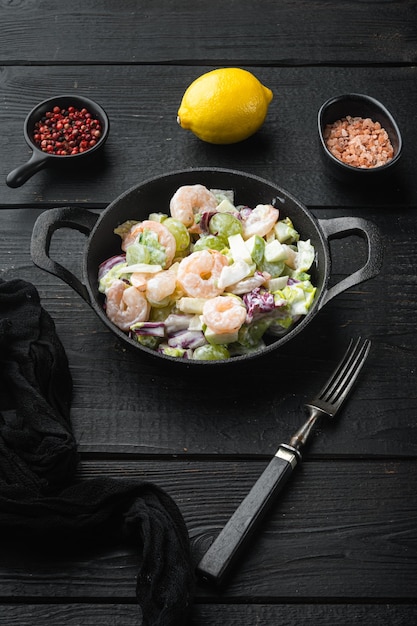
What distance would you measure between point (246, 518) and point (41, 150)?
0.81m

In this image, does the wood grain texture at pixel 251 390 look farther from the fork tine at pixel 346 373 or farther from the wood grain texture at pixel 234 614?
the wood grain texture at pixel 234 614

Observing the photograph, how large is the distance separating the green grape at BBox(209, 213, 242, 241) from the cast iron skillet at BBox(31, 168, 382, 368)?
0.09m

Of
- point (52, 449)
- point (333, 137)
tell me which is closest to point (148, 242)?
point (52, 449)

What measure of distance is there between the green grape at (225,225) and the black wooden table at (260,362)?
22 centimetres

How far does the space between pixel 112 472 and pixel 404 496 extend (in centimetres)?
45

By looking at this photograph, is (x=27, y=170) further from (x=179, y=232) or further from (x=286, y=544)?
(x=286, y=544)

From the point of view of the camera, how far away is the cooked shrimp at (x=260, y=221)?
1.33m

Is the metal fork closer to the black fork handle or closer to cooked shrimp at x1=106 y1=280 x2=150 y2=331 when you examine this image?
the black fork handle

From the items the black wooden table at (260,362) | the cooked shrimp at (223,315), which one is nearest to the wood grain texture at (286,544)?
the black wooden table at (260,362)

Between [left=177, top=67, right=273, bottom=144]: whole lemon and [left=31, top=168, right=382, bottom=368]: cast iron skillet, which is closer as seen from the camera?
[left=31, top=168, right=382, bottom=368]: cast iron skillet

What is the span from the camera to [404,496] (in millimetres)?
1191

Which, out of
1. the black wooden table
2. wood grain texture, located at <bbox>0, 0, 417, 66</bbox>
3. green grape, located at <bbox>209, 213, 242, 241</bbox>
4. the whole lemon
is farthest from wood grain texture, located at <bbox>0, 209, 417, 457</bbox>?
wood grain texture, located at <bbox>0, 0, 417, 66</bbox>

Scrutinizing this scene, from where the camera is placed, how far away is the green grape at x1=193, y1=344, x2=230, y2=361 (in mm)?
1210

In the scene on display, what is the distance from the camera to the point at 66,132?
153 cm
